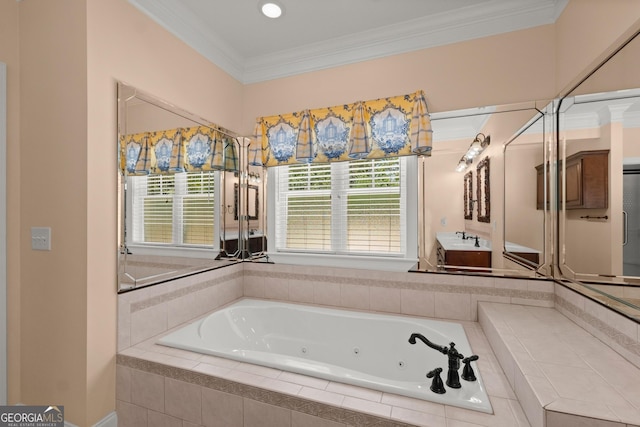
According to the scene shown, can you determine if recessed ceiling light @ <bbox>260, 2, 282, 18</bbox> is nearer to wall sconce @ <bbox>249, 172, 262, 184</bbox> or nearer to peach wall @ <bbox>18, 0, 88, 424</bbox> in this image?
peach wall @ <bbox>18, 0, 88, 424</bbox>

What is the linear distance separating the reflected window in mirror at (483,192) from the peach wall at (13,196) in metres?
2.96

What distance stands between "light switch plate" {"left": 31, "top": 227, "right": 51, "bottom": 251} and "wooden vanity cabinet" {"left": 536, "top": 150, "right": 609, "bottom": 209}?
9.50ft


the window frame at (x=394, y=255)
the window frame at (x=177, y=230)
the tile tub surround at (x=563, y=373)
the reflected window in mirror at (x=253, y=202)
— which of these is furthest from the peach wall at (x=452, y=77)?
the tile tub surround at (x=563, y=373)

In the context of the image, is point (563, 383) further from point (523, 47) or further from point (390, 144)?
point (523, 47)

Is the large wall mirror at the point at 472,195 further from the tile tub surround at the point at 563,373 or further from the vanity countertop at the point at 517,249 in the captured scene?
the tile tub surround at the point at 563,373

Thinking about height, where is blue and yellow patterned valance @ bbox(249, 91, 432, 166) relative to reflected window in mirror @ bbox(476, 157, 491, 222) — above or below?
above

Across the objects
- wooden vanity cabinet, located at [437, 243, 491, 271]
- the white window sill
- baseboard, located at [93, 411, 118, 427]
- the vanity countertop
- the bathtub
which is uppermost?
the vanity countertop

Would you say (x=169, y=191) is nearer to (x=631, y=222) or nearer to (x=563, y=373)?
(x=563, y=373)

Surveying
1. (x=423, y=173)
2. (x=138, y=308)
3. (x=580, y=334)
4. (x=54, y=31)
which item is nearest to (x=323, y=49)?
(x=423, y=173)

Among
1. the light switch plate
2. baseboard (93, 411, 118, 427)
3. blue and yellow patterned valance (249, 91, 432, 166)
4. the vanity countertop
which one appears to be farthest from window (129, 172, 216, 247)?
the vanity countertop

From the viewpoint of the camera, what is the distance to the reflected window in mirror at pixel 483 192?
2.11 m

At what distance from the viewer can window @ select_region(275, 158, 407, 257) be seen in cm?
237

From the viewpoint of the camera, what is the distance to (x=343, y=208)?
8.32ft

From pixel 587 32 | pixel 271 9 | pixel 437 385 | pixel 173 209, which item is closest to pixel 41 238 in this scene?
pixel 173 209
